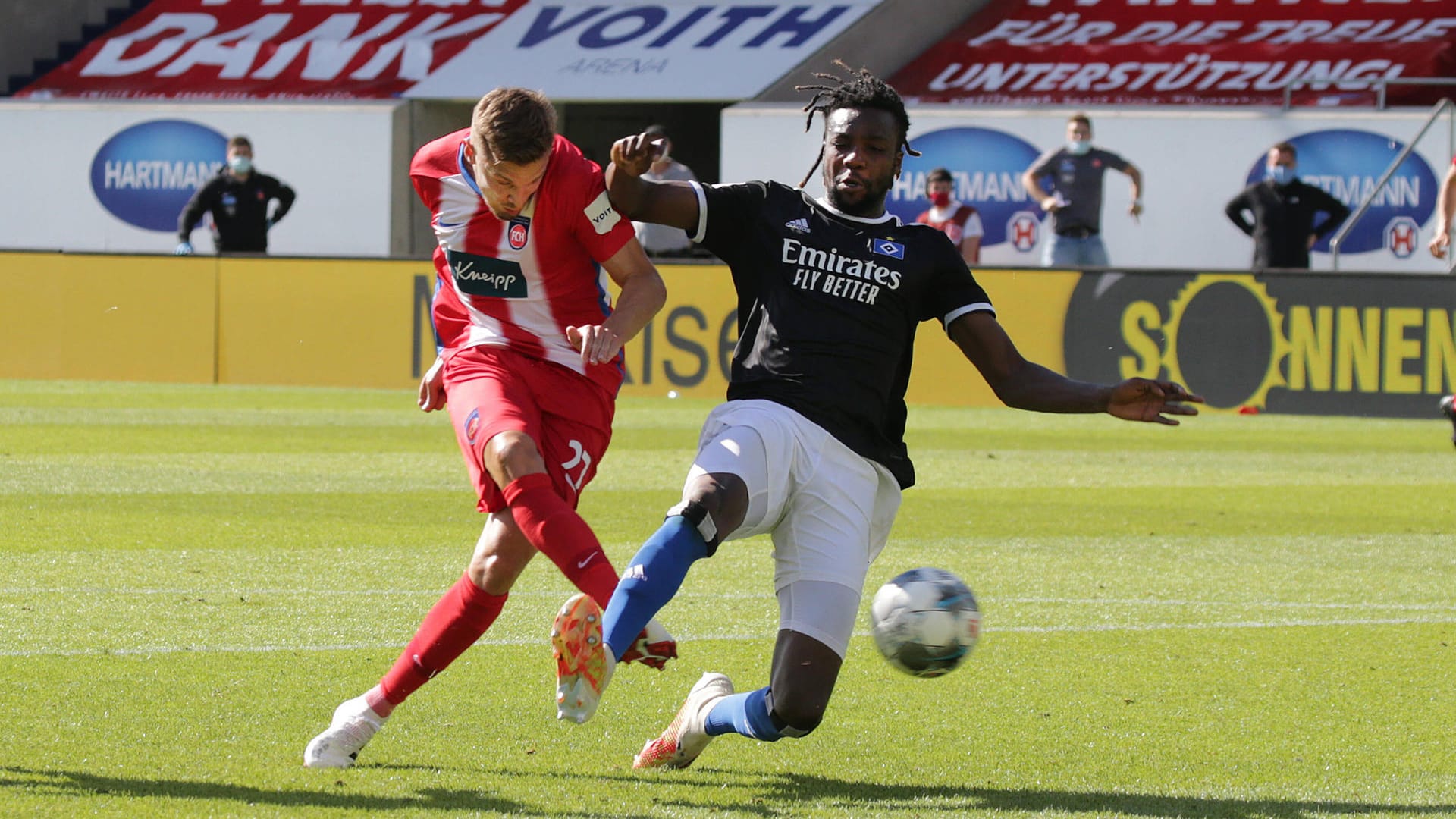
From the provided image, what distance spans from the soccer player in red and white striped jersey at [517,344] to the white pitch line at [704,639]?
1370 millimetres

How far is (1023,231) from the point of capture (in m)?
23.0

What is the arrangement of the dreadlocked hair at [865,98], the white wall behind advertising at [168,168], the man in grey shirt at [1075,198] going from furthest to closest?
1. the white wall behind advertising at [168,168]
2. the man in grey shirt at [1075,198]
3. the dreadlocked hair at [865,98]

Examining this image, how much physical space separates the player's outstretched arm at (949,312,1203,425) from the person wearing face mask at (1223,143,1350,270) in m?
14.0

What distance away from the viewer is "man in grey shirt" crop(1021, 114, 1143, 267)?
18.4m

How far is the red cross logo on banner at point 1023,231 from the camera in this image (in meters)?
22.9

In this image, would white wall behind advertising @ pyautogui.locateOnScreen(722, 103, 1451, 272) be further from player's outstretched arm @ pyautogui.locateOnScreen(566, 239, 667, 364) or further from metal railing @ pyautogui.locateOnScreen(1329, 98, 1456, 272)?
player's outstretched arm @ pyautogui.locateOnScreen(566, 239, 667, 364)

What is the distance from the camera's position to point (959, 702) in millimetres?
5805

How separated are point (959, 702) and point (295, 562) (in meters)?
3.43

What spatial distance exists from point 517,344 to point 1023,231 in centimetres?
1847

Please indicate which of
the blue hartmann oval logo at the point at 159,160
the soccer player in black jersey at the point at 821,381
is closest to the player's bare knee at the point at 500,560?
the soccer player in black jersey at the point at 821,381

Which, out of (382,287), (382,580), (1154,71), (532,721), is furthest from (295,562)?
(1154,71)

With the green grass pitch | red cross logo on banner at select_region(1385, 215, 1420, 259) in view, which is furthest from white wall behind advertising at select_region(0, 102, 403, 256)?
the green grass pitch

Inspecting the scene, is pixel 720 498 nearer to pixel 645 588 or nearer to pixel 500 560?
pixel 645 588

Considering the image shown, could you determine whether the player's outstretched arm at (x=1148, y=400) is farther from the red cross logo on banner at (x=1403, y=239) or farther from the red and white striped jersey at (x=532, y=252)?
the red cross logo on banner at (x=1403, y=239)
